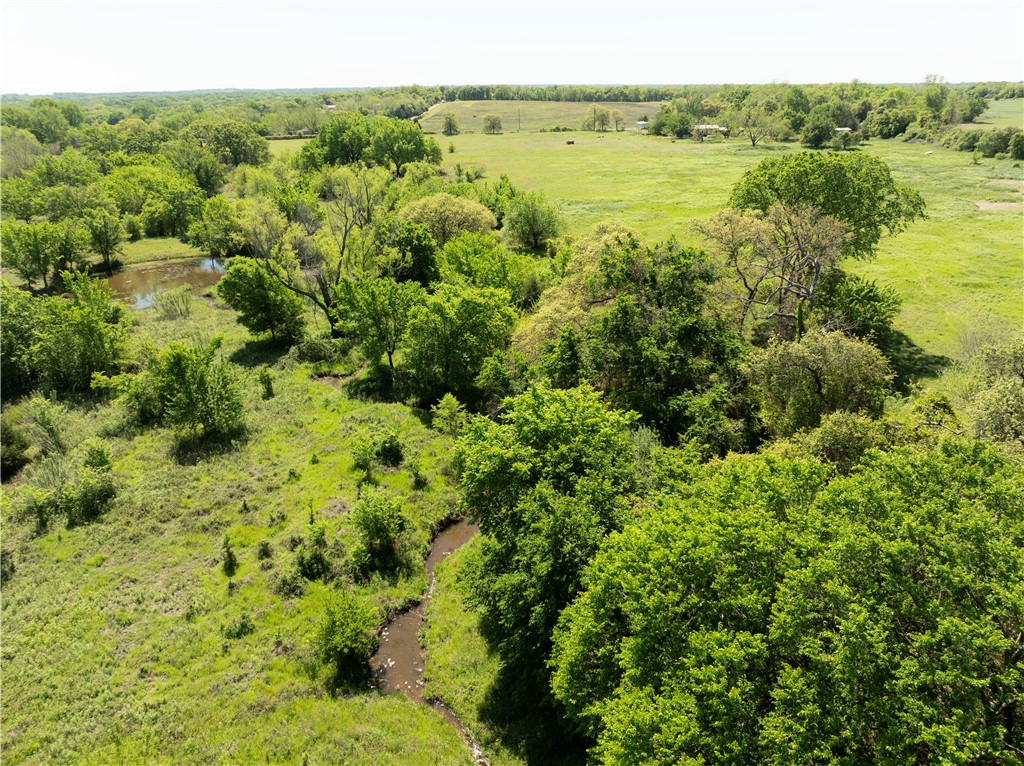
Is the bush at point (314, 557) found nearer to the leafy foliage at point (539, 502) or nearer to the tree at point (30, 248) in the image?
the leafy foliage at point (539, 502)

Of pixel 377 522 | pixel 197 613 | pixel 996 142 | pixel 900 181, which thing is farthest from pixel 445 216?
pixel 996 142

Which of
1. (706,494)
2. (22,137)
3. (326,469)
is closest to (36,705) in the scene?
(326,469)

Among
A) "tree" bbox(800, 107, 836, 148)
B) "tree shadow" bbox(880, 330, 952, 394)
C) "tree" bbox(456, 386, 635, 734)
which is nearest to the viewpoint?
"tree" bbox(456, 386, 635, 734)

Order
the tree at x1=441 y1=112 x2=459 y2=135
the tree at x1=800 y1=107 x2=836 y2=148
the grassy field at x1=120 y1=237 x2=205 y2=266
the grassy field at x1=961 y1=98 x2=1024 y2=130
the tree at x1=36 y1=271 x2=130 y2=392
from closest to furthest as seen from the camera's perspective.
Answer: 1. the tree at x1=36 y1=271 x2=130 y2=392
2. the grassy field at x1=120 y1=237 x2=205 y2=266
3. the tree at x1=800 y1=107 x2=836 y2=148
4. the grassy field at x1=961 y1=98 x2=1024 y2=130
5. the tree at x1=441 y1=112 x2=459 y2=135

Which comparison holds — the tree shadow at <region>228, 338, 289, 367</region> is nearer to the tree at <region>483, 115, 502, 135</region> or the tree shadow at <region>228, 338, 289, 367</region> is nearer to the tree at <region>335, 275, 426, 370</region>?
the tree at <region>335, 275, 426, 370</region>

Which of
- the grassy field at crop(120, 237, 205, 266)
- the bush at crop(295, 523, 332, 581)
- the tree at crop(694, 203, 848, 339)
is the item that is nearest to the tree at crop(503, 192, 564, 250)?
the tree at crop(694, 203, 848, 339)

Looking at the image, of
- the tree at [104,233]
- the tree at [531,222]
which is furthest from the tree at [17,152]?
the tree at [531,222]

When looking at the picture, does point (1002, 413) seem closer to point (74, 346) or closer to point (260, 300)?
point (260, 300)
